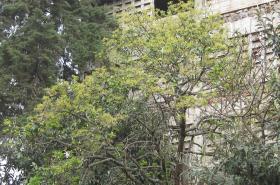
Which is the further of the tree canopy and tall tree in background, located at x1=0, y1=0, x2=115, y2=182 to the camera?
tall tree in background, located at x1=0, y1=0, x2=115, y2=182

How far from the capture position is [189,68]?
10219 mm

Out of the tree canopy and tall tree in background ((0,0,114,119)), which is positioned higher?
tall tree in background ((0,0,114,119))

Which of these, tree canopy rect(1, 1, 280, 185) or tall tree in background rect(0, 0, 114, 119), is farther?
tall tree in background rect(0, 0, 114, 119)

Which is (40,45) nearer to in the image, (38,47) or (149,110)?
(38,47)

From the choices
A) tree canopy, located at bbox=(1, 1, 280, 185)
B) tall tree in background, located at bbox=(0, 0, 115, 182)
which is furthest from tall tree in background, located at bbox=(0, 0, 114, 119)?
tree canopy, located at bbox=(1, 1, 280, 185)

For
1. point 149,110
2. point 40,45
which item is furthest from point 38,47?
point 149,110

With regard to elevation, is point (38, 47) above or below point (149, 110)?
above

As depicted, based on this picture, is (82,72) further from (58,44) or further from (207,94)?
(207,94)

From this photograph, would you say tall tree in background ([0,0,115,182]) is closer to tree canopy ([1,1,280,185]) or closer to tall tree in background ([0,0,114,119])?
tall tree in background ([0,0,114,119])

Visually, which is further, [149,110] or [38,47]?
[38,47]

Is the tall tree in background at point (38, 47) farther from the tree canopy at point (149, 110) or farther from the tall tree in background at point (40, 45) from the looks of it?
the tree canopy at point (149, 110)

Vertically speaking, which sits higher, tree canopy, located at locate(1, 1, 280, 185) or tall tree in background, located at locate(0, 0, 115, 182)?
tall tree in background, located at locate(0, 0, 115, 182)

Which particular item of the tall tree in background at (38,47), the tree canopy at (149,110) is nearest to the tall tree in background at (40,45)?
the tall tree in background at (38,47)

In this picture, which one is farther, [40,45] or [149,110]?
[40,45]
